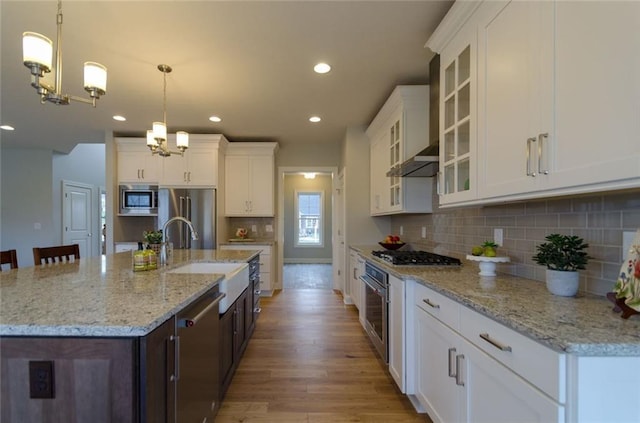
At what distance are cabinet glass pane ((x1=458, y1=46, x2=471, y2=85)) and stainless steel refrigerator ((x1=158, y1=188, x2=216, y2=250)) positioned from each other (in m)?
3.71

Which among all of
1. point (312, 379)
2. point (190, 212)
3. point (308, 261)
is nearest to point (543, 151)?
point (312, 379)

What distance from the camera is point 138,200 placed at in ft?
15.3

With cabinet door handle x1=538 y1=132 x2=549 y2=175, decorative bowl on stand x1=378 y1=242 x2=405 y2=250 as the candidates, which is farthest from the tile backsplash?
decorative bowl on stand x1=378 y1=242 x2=405 y2=250

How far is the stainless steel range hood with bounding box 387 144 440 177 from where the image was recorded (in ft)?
7.35

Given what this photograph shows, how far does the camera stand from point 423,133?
2.91 m

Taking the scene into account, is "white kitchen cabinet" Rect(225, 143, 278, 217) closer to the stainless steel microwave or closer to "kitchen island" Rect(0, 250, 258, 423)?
the stainless steel microwave

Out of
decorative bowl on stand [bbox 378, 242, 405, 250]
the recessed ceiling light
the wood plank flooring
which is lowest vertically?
the wood plank flooring

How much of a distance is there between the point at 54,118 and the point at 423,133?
4.76 m

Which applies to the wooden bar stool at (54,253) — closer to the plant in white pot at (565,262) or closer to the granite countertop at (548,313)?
the granite countertop at (548,313)

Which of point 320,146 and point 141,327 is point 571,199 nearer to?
point 141,327

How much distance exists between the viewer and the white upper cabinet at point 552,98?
90cm

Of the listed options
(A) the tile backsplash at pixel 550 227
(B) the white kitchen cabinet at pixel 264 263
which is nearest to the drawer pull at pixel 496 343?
(A) the tile backsplash at pixel 550 227

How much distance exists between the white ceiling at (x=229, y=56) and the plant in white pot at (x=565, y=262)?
5.20ft

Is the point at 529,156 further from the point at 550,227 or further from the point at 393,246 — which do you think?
the point at 393,246
